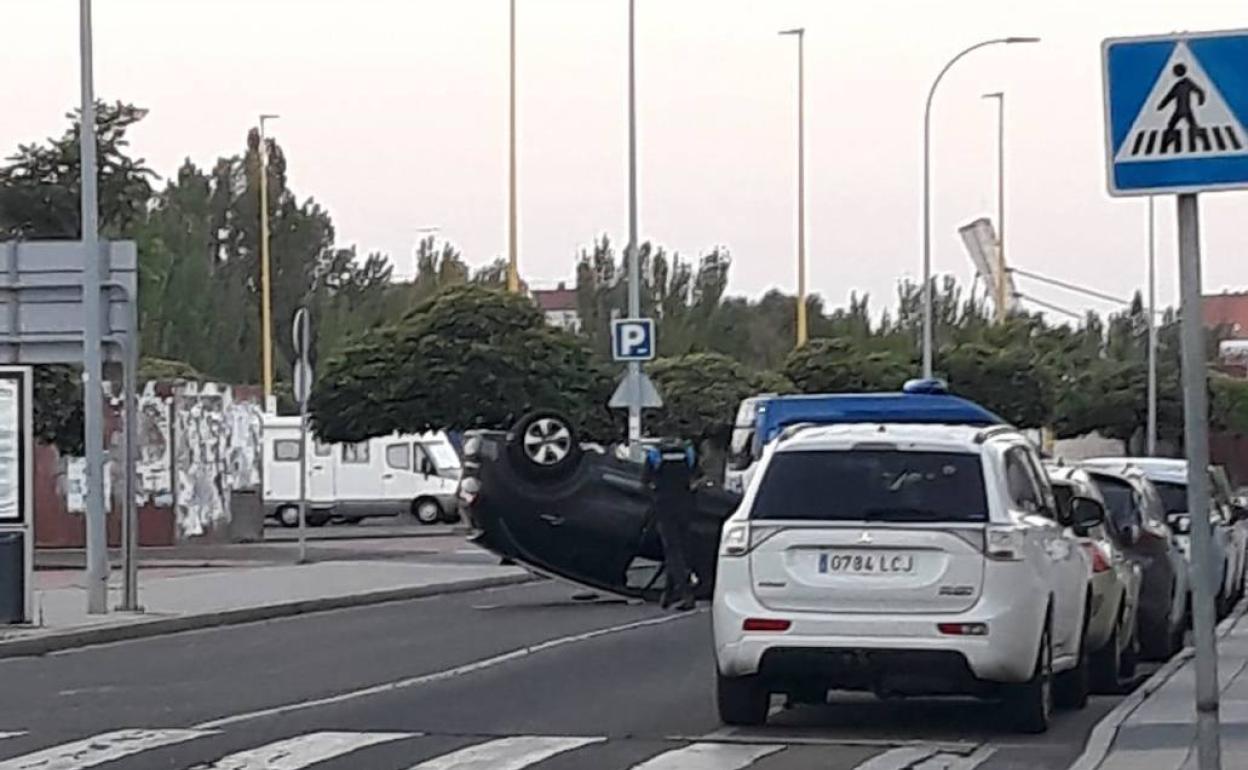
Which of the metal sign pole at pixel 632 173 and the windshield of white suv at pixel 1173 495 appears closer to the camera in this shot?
the windshield of white suv at pixel 1173 495

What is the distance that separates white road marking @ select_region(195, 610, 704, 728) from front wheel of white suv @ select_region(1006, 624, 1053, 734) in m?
4.54

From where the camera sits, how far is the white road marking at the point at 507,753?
12.7 m

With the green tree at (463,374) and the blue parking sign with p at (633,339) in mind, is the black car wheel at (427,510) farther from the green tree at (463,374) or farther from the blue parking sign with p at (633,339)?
the blue parking sign with p at (633,339)

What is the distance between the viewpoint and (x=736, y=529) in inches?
547

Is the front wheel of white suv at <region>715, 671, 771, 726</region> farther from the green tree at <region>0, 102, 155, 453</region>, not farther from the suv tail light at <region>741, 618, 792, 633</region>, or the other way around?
the green tree at <region>0, 102, 155, 453</region>

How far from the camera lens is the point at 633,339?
32750mm

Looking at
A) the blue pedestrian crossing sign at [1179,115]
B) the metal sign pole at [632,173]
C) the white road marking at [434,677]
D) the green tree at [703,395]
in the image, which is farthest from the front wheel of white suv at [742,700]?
the green tree at [703,395]

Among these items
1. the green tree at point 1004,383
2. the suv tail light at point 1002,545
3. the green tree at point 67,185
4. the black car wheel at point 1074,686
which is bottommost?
the black car wheel at point 1074,686

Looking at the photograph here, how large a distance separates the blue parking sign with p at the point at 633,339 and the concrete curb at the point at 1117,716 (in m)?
12.5

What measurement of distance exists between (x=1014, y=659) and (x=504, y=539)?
1264 centimetres

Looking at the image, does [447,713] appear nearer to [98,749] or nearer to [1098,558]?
[98,749]

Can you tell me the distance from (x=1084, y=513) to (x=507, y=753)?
14.0ft

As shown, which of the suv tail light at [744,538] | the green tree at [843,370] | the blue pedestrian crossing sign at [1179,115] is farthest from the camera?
the green tree at [843,370]

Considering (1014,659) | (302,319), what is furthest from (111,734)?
(302,319)
